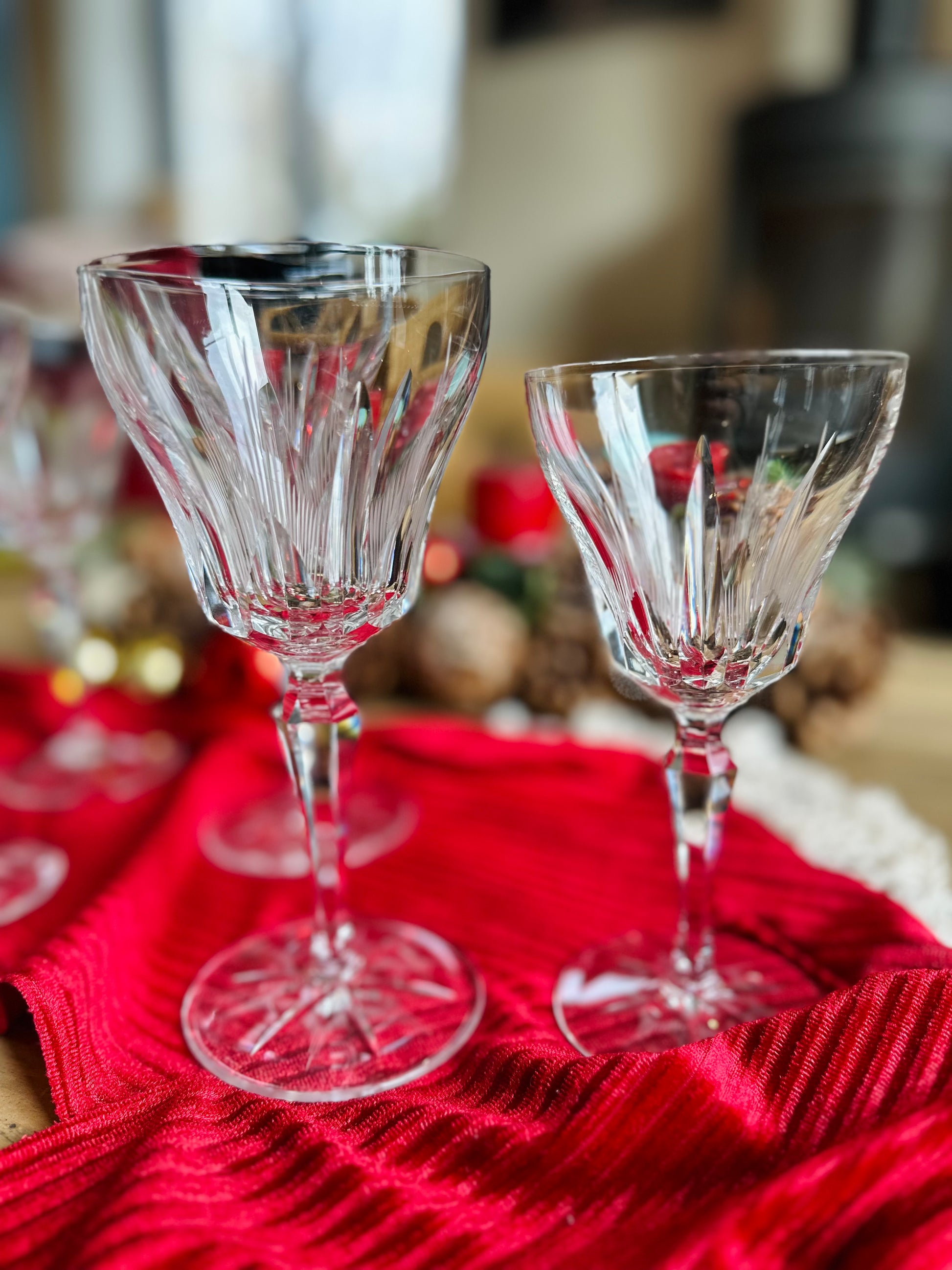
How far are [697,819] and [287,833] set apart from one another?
0.93 ft

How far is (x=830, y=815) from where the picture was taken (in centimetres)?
57

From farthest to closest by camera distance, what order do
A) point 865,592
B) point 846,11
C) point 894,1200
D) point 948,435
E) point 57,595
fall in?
point 846,11
point 948,435
point 865,592
point 57,595
point 894,1200

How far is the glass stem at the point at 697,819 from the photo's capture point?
40 centimetres

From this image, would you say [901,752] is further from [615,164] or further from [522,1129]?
[615,164]

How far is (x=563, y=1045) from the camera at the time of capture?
1.26 ft

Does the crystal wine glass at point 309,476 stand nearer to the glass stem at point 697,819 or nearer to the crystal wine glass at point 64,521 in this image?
the glass stem at point 697,819

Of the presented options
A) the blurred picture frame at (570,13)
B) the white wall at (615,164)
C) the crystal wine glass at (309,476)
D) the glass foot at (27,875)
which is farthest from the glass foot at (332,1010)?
the blurred picture frame at (570,13)

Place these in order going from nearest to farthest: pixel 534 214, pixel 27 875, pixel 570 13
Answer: pixel 27 875 → pixel 570 13 → pixel 534 214

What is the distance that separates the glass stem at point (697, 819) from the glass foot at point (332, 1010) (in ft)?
0.32

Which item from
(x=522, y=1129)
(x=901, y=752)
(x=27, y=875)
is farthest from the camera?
(x=901, y=752)

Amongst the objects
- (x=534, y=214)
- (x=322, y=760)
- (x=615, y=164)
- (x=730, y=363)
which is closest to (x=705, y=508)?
(x=730, y=363)

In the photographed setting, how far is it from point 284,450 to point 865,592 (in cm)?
72

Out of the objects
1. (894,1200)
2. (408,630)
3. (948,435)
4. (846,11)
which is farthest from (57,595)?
(846,11)

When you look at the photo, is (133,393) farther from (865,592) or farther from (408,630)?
(865,592)
